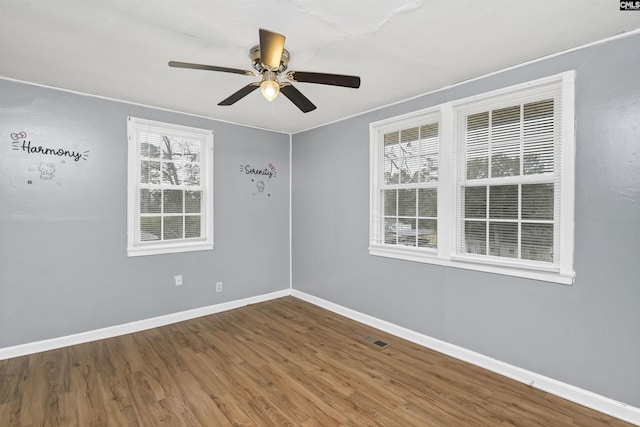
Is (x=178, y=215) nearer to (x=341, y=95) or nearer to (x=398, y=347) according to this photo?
(x=341, y=95)

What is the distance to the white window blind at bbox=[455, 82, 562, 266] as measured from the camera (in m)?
2.41

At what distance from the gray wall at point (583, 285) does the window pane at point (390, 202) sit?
22.2 inches

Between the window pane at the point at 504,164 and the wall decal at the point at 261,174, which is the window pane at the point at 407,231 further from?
the wall decal at the point at 261,174

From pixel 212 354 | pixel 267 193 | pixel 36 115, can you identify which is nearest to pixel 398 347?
pixel 212 354

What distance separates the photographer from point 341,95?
321 centimetres

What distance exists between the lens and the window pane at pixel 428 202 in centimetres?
314

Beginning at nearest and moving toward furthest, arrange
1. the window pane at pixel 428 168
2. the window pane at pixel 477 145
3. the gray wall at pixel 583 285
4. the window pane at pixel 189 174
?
the gray wall at pixel 583 285
the window pane at pixel 477 145
the window pane at pixel 428 168
the window pane at pixel 189 174

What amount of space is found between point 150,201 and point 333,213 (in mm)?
2261

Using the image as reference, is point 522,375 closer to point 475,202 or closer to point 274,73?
point 475,202

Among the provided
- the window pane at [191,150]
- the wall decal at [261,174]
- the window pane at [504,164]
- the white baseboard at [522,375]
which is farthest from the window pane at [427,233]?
the window pane at [191,150]

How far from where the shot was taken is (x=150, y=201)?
3.63 m

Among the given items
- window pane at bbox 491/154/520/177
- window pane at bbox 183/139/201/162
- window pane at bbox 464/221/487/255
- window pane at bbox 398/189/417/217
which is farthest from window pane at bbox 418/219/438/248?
window pane at bbox 183/139/201/162

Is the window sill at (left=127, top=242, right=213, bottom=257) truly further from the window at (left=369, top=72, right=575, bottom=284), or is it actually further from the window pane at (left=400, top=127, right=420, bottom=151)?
the window pane at (left=400, top=127, right=420, bottom=151)

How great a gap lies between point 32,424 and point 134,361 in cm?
83
